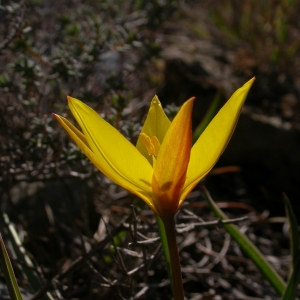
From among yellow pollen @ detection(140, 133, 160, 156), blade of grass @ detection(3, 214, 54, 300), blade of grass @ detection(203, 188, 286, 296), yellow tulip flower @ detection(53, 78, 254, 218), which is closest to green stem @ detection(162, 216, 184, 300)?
yellow tulip flower @ detection(53, 78, 254, 218)

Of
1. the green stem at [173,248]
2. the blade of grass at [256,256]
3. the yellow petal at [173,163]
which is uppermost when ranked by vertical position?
the yellow petal at [173,163]

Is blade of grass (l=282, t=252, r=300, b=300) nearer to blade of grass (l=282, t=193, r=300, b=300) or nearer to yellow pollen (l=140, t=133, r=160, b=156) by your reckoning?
blade of grass (l=282, t=193, r=300, b=300)

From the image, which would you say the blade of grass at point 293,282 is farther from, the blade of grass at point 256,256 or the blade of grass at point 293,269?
the blade of grass at point 256,256

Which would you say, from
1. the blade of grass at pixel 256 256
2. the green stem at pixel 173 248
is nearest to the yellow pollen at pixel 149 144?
the green stem at pixel 173 248

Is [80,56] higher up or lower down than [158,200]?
higher up

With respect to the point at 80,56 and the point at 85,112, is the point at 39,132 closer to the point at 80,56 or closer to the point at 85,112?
the point at 80,56

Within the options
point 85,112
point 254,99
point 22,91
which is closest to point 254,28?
point 254,99

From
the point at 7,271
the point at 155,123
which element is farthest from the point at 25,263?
the point at 155,123
